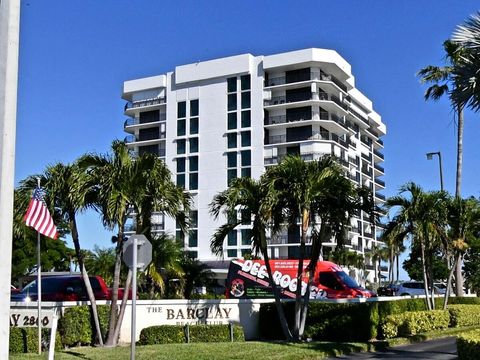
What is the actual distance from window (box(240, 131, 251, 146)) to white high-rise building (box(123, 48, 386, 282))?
0.12 m

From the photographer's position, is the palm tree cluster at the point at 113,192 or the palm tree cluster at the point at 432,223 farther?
the palm tree cluster at the point at 432,223

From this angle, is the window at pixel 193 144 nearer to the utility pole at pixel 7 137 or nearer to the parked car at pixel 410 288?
the parked car at pixel 410 288

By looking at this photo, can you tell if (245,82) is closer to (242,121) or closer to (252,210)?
(242,121)

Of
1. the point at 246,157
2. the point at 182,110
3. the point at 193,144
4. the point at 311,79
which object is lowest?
the point at 246,157

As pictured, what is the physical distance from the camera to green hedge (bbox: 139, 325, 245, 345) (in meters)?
18.3

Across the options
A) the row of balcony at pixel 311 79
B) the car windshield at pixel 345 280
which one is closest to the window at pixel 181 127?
the row of balcony at pixel 311 79

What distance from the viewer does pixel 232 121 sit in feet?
267

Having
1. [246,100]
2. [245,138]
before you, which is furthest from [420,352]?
[246,100]

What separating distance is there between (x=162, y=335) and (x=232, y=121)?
6408cm

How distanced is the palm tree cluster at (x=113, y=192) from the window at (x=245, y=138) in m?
61.4

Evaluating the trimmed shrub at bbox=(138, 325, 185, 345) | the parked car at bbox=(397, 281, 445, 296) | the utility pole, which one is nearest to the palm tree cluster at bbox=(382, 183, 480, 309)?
the trimmed shrub at bbox=(138, 325, 185, 345)

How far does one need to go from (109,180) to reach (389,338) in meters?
9.98

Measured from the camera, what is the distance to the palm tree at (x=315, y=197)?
17812 millimetres

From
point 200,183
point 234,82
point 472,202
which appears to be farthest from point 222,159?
point 472,202
